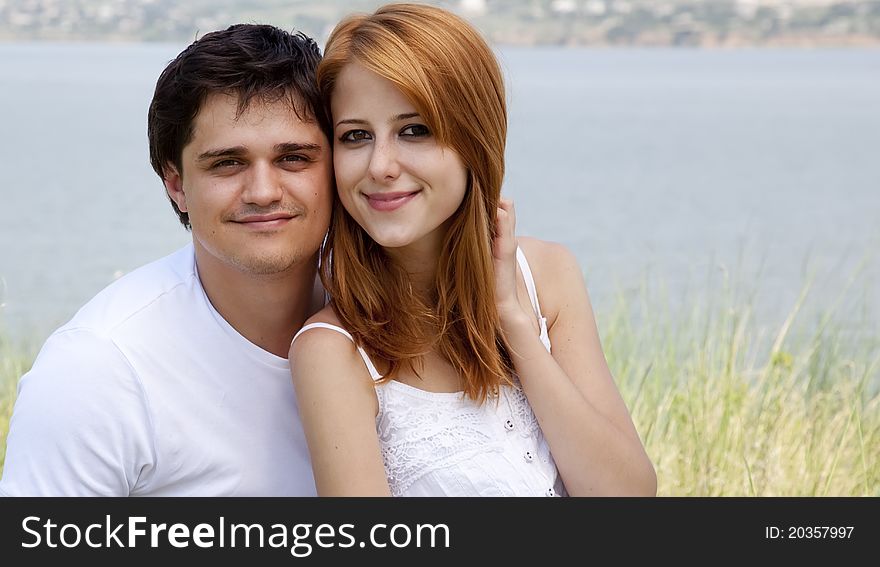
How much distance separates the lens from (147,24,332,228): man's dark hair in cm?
268

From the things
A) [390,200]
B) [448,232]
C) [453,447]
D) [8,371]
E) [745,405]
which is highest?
[390,200]

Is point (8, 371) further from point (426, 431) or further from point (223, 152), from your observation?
point (426, 431)

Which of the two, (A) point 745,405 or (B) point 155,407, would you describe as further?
(A) point 745,405

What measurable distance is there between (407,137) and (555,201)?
10.9 m

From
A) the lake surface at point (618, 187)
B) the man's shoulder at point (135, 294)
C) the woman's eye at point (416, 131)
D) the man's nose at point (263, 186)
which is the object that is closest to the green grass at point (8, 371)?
the lake surface at point (618, 187)

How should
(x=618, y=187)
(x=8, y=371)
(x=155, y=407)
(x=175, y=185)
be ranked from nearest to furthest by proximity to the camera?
1. (x=155, y=407)
2. (x=175, y=185)
3. (x=8, y=371)
4. (x=618, y=187)

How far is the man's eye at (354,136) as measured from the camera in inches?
104

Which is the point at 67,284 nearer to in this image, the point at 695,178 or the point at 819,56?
the point at 695,178

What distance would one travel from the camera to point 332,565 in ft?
8.67

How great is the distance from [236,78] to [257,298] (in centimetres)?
53

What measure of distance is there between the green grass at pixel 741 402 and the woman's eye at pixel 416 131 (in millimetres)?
1882

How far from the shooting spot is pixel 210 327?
2.75 metres

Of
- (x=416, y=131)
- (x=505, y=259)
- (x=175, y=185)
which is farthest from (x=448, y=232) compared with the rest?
(x=175, y=185)

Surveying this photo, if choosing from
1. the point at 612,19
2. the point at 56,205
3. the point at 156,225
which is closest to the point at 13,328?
the point at 156,225
